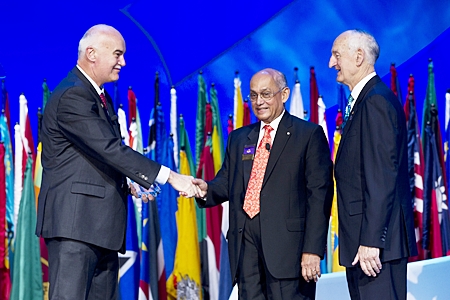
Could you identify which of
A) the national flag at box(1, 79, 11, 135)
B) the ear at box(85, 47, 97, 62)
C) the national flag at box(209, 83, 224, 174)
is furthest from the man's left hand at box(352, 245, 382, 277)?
the national flag at box(1, 79, 11, 135)

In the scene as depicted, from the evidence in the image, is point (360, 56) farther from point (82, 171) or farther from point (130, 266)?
point (130, 266)

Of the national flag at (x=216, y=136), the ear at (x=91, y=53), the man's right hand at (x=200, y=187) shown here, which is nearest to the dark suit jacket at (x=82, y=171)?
the ear at (x=91, y=53)

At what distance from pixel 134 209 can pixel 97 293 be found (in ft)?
6.96

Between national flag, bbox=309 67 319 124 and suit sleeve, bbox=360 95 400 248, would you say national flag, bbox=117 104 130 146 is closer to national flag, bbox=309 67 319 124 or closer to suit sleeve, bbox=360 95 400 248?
national flag, bbox=309 67 319 124

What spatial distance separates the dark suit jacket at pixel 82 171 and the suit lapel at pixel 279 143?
633 mm

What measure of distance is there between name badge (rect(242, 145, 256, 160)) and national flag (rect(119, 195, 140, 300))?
1.88 meters

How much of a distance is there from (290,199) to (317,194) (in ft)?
0.46

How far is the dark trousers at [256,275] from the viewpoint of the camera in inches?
128

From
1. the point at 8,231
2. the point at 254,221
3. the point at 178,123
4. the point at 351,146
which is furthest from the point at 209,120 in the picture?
the point at 351,146

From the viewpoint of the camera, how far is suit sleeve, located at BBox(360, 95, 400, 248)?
273cm

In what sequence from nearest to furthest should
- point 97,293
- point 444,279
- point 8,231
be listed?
1. point 97,293
2. point 444,279
3. point 8,231

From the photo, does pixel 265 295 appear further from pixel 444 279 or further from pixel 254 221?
pixel 444 279

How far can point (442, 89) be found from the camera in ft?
18.1

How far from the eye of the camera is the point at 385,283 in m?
2.77
